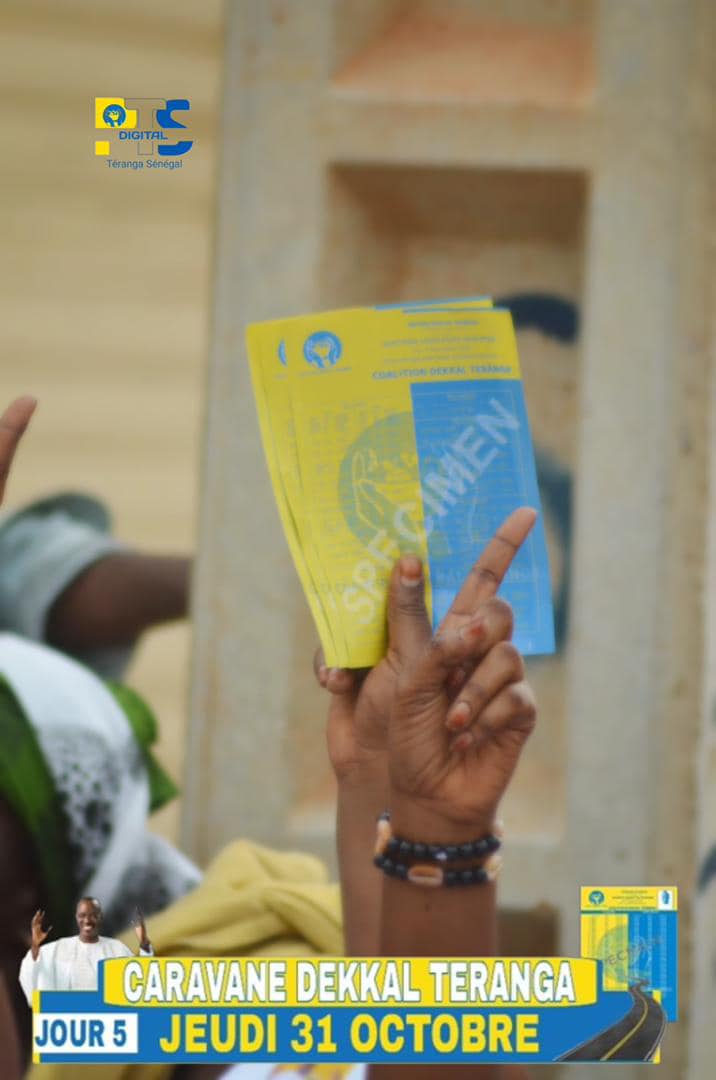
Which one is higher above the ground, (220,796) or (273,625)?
(273,625)

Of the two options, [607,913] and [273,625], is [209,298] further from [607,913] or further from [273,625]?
[607,913]

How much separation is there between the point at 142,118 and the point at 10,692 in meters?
0.81

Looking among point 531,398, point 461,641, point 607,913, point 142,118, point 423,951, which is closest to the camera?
point 461,641

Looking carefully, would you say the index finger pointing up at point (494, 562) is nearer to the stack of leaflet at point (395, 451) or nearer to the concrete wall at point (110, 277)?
the stack of leaflet at point (395, 451)

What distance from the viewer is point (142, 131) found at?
1.68 meters

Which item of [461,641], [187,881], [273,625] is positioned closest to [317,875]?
[187,881]

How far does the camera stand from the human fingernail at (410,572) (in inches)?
47.6

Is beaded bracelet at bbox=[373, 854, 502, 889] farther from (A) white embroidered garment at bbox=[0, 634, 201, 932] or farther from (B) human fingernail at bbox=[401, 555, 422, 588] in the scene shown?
(A) white embroidered garment at bbox=[0, 634, 201, 932]

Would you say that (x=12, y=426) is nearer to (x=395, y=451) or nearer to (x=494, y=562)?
(x=395, y=451)

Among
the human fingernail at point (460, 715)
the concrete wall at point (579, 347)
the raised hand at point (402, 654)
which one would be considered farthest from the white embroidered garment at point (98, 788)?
the human fingernail at point (460, 715)

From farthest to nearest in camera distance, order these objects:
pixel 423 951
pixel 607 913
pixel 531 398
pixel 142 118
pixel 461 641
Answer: pixel 531 398 < pixel 142 118 < pixel 607 913 < pixel 423 951 < pixel 461 641

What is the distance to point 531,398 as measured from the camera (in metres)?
2.19

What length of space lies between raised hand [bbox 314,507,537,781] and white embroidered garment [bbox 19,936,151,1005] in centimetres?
32

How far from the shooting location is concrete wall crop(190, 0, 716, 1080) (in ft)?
6.56
